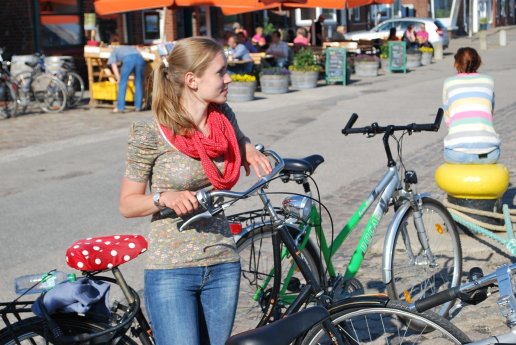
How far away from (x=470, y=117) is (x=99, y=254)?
13.6 ft

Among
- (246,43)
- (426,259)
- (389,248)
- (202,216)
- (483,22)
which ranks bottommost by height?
(426,259)

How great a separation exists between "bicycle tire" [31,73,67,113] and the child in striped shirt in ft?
36.9

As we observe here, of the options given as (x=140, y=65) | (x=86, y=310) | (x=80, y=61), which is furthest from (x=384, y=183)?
(x=80, y=61)

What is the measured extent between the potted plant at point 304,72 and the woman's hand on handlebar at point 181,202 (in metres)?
17.5

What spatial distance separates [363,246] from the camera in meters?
4.82

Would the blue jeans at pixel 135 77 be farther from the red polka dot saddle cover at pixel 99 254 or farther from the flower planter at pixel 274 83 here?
the red polka dot saddle cover at pixel 99 254

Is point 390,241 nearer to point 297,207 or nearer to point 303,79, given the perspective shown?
point 297,207

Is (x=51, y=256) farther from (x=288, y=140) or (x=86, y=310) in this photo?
(x=288, y=140)

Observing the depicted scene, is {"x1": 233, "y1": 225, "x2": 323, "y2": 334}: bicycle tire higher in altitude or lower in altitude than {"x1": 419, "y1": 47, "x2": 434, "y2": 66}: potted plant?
lower

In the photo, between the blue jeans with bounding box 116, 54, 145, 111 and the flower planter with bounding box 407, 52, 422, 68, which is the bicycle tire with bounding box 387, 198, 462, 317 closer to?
the blue jeans with bounding box 116, 54, 145, 111

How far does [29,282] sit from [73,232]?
4.51 metres

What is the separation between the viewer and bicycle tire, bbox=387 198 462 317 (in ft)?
16.3

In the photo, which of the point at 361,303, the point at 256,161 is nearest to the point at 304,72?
the point at 256,161

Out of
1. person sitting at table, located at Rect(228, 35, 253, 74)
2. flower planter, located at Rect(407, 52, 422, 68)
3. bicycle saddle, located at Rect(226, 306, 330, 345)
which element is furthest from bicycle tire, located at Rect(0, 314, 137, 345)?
flower planter, located at Rect(407, 52, 422, 68)
